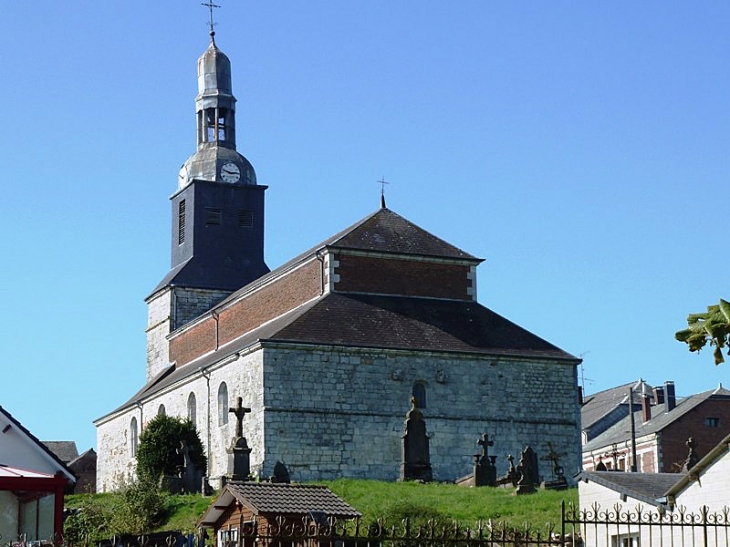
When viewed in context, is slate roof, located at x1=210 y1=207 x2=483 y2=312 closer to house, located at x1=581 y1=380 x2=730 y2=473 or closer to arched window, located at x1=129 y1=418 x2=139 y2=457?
arched window, located at x1=129 y1=418 x2=139 y2=457

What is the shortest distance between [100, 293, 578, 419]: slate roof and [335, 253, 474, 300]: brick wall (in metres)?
0.28

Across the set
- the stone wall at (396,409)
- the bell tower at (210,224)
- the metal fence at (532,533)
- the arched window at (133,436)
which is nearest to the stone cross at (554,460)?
the stone wall at (396,409)

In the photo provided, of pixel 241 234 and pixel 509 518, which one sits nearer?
pixel 509 518

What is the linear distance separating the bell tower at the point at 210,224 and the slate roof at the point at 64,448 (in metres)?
30.2

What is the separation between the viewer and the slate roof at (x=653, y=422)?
5953 cm

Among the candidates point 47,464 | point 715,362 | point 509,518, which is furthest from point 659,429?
point 715,362

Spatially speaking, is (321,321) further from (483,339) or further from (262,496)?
(262,496)

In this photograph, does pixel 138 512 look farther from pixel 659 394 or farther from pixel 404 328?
pixel 659 394

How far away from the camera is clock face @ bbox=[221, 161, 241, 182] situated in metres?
55.6

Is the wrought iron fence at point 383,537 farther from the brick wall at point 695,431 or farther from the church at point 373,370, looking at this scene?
the brick wall at point 695,431

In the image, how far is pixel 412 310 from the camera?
42062 mm

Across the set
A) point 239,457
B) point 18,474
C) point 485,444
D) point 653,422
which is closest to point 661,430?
point 653,422

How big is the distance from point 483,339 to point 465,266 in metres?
3.14

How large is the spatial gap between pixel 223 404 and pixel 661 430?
75.0ft
